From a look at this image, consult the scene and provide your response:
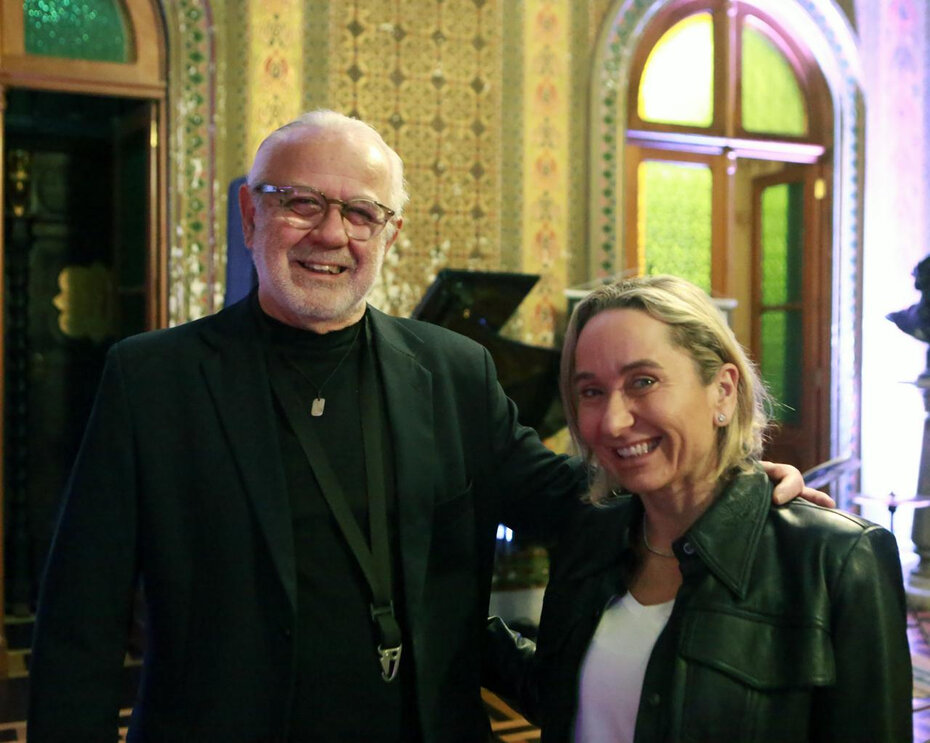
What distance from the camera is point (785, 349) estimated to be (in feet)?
23.3

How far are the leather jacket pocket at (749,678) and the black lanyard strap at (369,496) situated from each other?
48 centimetres

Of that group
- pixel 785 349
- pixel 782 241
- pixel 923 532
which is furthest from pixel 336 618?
pixel 782 241

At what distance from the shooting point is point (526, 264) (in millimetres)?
6074

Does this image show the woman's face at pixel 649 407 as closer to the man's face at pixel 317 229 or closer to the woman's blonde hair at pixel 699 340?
the woman's blonde hair at pixel 699 340

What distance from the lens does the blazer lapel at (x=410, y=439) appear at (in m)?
1.80

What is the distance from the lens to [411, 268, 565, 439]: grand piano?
5.11 meters

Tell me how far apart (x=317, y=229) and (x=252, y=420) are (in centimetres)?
35

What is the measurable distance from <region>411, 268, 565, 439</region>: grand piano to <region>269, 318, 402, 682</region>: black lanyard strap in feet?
10.5

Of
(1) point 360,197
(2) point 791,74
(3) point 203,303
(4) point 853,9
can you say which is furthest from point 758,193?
(1) point 360,197

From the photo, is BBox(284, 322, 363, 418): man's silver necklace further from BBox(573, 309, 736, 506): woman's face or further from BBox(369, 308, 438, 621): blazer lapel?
BBox(573, 309, 736, 506): woman's face

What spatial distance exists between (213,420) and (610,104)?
4935 millimetres

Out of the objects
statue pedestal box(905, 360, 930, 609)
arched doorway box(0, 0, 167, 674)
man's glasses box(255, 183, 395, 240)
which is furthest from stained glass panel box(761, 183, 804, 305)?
man's glasses box(255, 183, 395, 240)

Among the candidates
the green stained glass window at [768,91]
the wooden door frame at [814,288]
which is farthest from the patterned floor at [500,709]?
the green stained glass window at [768,91]

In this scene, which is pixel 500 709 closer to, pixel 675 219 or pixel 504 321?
pixel 504 321
